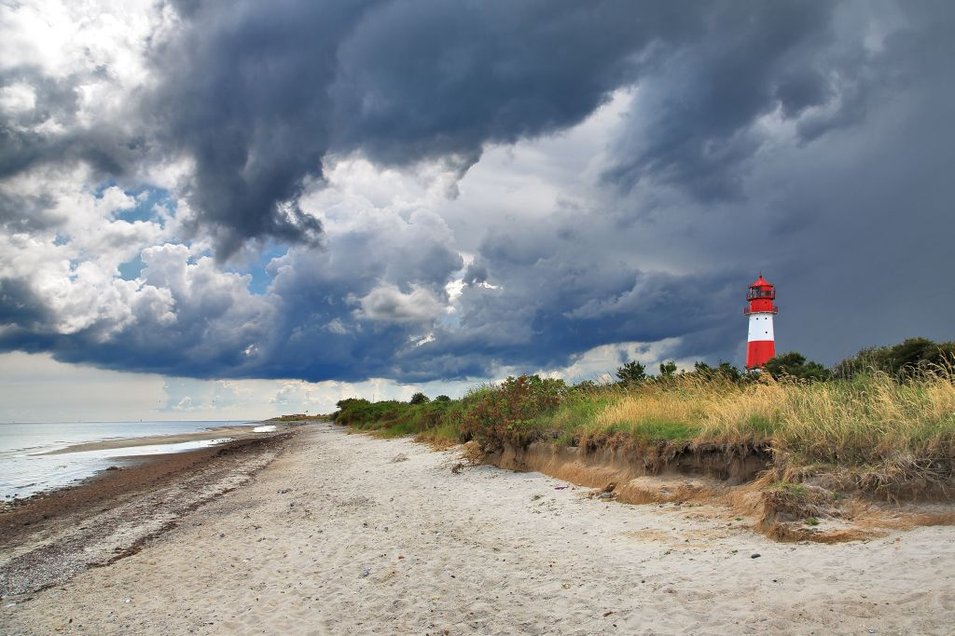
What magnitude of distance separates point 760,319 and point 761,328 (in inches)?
28.7

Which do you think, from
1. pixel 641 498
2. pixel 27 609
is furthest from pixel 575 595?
pixel 27 609

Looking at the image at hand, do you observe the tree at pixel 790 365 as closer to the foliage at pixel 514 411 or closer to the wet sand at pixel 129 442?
the foliage at pixel 514 411

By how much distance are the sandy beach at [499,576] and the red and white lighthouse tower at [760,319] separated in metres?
40.3

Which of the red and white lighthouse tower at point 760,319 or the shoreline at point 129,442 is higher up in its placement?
the red and white lighthouse tower at point 760,319

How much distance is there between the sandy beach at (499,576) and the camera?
19.0 ft

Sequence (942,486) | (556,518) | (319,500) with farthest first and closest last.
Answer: (319,500) < (556,518) < (942,486)

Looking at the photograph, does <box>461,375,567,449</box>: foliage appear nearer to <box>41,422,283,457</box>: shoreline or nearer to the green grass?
the green grass

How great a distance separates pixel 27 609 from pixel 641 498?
9817 millimetres

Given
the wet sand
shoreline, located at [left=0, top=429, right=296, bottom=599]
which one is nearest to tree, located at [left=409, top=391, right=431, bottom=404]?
the wet sand

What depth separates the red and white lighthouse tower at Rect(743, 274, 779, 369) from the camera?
48.0 m

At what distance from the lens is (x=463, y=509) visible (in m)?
12.3

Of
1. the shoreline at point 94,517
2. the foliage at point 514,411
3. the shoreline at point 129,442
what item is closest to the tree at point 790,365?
the foliage at point 514,411

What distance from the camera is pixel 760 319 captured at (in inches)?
1918

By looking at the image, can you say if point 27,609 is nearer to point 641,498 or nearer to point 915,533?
point 641,498
